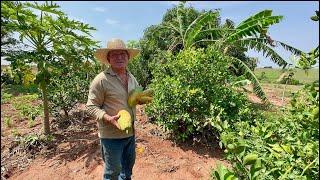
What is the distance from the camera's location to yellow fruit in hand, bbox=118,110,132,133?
372 cm

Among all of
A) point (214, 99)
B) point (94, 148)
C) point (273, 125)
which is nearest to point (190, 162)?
point (214, 99)

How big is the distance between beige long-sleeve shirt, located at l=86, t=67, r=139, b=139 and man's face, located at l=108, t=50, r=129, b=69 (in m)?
0.07

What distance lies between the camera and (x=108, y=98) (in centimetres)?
403

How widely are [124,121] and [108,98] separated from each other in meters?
0.39

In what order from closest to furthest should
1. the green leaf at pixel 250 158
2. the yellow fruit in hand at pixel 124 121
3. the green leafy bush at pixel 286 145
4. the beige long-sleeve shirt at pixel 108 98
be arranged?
1. the green leaf at pixel 250 158
2. the green leafy bush at pixel 286 145
3. the yellow fruit in hand at pixel 124 121
4. the beige long-sleeve shirt at pixel 108 98

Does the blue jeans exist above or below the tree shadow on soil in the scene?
above

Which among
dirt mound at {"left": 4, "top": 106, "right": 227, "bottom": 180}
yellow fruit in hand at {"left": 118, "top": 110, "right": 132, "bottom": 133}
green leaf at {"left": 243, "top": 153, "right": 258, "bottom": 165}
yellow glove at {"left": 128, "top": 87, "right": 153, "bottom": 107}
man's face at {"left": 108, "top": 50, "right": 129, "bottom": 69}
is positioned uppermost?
man's face at {"left": 108, "top": 50, "right": 129, "bottom": 69}

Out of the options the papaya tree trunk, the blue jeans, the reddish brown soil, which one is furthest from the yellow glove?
the papaya tree trunk

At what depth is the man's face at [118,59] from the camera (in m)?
4.05

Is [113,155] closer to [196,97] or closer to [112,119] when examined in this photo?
[112,119]

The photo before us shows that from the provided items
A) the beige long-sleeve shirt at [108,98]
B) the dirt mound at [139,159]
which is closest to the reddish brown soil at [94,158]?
the dirt mound at [139,159]

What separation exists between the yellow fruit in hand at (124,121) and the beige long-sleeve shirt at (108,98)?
0.58 feet

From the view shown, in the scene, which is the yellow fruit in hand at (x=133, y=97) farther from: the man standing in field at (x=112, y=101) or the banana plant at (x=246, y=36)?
the banana plant at (x=246, y=36)

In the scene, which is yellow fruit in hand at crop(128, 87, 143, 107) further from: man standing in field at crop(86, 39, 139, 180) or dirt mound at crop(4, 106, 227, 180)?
dirt mound at crop(4, 106, 227, 180)
